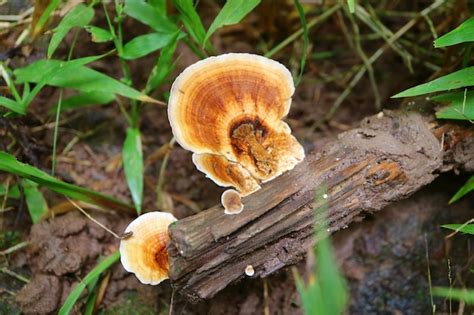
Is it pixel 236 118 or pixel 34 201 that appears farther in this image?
pixel 34 201

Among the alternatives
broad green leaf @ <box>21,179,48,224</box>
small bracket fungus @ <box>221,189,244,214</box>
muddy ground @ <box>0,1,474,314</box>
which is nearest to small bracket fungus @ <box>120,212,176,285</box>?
muddy ground @ <box>0,1,474,314</box>

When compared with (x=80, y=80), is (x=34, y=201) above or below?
below

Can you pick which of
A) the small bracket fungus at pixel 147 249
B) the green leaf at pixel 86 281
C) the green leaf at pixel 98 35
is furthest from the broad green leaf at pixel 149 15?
the green leaf at pixel 86 281

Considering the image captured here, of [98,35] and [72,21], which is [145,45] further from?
[72,21]

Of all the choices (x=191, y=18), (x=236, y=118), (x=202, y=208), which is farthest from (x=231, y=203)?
(x=191, y=18)

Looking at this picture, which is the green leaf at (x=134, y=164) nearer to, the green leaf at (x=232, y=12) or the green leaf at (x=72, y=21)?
the green leaf at (x=72, y=21)

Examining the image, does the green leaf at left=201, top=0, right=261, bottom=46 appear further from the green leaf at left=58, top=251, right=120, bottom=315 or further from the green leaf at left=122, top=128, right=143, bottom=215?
the green leaf at left=58, top=251, right=120, bottom=315
